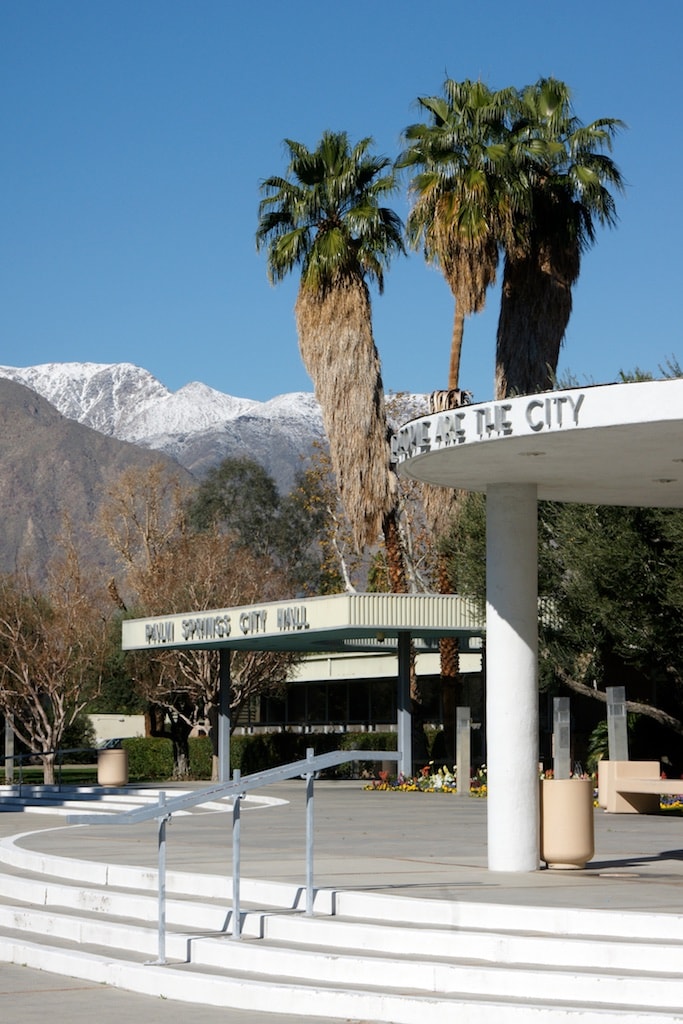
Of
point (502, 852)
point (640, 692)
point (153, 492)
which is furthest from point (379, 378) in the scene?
point (153, 492)

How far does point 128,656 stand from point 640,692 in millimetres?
20147

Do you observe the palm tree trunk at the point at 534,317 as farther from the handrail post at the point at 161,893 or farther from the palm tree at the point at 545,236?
the handrail post at the point at 161,893

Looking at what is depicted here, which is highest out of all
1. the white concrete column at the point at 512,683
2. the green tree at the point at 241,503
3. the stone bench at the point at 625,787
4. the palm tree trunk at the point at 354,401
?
the green tree at the point at 241,503

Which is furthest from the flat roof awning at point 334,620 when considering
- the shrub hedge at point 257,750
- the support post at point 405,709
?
the shrub hedge at point 257,750

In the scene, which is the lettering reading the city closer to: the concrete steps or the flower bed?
the concrete steps

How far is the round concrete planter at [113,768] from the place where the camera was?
33.0 metres

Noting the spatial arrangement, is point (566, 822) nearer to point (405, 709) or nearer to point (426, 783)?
point (426, 783)

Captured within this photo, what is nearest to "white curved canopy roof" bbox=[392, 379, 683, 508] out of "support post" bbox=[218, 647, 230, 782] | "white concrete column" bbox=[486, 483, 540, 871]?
"white concrete column" bbox=[486, 483, 540, 871]

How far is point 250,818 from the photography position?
21.7 metres

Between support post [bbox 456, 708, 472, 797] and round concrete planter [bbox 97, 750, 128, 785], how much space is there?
9191 mm

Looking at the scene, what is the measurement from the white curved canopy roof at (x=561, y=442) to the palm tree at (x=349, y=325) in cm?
1942

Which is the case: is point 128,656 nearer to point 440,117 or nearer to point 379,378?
A: point 379,378

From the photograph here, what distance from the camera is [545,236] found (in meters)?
31.2

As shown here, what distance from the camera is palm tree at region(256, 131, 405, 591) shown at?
3288cm
